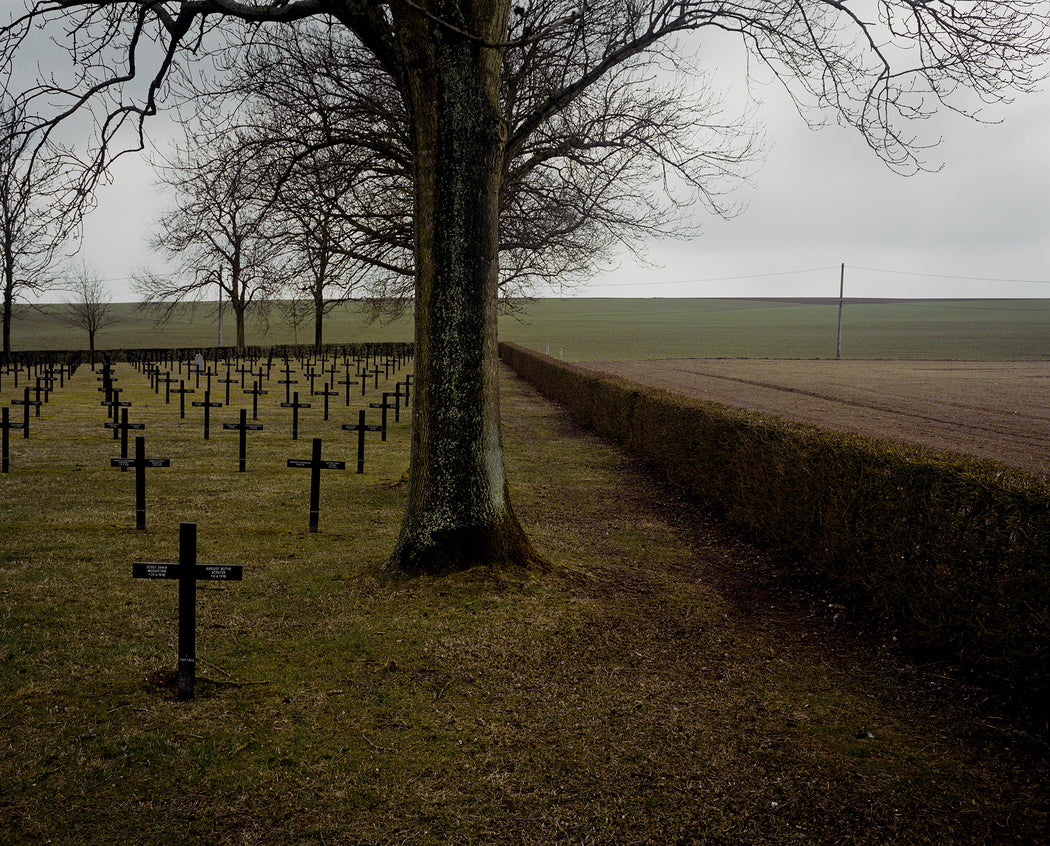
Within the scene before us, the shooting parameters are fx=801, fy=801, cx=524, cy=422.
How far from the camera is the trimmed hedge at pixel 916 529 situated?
4574 millimetres

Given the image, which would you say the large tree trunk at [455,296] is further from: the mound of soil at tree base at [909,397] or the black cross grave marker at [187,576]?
the mound of soil at tree base at [909,397]

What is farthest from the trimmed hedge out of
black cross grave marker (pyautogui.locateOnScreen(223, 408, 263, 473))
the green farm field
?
the green farm field

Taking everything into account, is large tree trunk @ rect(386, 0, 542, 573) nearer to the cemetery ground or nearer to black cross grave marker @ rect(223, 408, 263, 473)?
the cemetery ground

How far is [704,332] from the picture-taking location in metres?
97.2

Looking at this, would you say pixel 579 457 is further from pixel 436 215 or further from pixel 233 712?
pixel 233 712

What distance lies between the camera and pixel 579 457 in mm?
14922

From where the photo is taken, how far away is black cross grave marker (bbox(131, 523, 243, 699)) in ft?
14.3

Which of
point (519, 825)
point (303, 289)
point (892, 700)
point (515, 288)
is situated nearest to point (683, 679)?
point (892, 700)

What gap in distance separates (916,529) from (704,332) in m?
94.4

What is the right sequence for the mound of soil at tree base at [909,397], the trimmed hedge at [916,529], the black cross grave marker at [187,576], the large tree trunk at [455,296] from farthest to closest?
1. the mound of soil at tree base at [909,397]
2. the large tree trunk at [455,296]
3. the trimmed hedge at [916,529]
4. the black cross grave marker at [187,576]

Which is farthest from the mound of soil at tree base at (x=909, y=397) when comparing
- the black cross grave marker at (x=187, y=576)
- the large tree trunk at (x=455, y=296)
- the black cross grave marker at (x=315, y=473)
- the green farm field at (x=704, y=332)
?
the green farm field at (x=704, y=332)

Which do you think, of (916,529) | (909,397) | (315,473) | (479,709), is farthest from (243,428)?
(909,397)

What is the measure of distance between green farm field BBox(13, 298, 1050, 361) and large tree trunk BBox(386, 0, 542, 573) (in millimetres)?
39676

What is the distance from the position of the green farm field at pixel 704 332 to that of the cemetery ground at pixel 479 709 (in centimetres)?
3977
